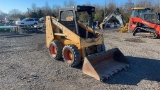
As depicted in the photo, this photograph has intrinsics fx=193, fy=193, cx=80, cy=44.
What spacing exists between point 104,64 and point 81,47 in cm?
103

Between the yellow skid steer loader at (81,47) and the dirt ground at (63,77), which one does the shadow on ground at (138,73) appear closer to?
the dirt ground at (63,77)

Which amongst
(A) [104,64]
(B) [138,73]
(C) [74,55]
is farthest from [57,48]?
(B) [138,73]

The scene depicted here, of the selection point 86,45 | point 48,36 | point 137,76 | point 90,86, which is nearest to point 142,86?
point 137,76

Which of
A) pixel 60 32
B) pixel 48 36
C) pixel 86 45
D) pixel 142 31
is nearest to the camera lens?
pixel 86 45

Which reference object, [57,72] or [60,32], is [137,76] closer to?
[57,72]

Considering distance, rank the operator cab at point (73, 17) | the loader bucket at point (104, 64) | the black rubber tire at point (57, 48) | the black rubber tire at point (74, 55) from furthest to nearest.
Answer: the black rubber tire at point (57, 48) < the operator cab at point (73, 17) < the black rubber tire at point (74, 55) < the loader bucket at point (104, 64)

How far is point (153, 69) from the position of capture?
7125mm

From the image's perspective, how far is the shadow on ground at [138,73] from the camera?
19.6 feet

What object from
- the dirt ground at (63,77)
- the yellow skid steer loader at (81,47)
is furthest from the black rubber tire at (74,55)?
the dirt ground at (63,77)

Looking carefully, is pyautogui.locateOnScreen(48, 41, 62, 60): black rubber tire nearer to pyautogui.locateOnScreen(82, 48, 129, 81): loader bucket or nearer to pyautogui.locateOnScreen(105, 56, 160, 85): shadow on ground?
pyautogui.locateOnScreen(82, 48, 129, 81): loader bucket

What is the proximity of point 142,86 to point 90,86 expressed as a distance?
151 centimetres

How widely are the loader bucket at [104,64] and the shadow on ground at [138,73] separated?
0.22 meters

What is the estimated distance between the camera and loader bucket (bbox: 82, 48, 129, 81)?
6.10 metres

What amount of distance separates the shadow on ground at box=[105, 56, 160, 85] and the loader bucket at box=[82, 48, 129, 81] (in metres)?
0.22
